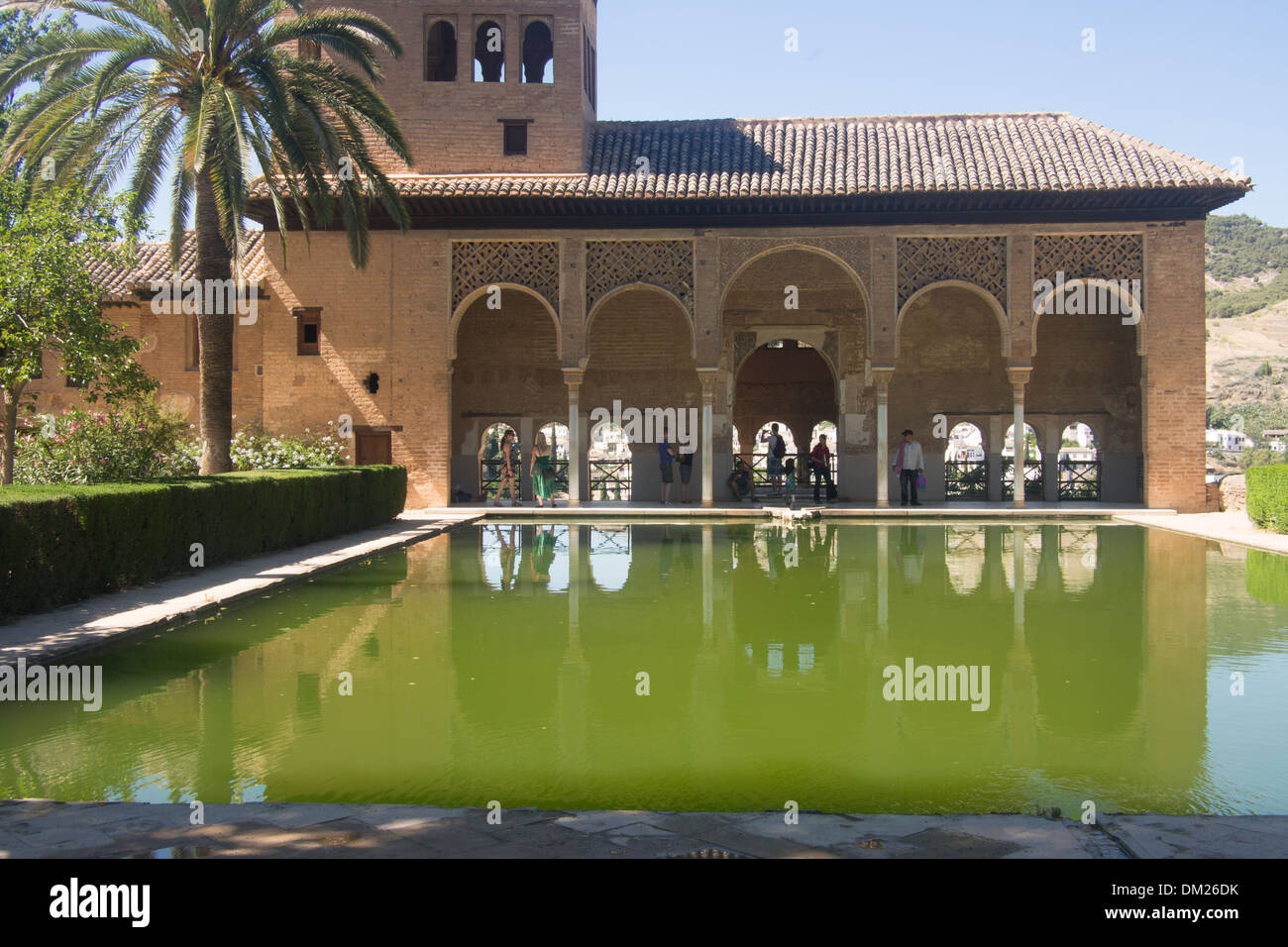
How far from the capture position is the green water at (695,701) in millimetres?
4262

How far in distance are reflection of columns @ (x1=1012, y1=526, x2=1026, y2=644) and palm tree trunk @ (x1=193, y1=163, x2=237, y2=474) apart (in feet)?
31.0

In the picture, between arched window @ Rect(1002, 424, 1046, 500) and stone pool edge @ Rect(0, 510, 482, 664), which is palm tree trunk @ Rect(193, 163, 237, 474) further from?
arched window @ Rect(1002, 424, 1046, 500)

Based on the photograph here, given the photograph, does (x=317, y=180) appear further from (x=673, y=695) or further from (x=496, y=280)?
(x=673, y=695)

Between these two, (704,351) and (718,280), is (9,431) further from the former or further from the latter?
(718,280)

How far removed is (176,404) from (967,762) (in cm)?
2232

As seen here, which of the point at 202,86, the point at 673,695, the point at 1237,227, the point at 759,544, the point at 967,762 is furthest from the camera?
the point at 1237,227

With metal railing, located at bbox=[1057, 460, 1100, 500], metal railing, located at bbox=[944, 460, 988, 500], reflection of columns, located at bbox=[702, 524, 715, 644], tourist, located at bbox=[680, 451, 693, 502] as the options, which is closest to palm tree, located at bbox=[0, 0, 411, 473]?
reflection of columns, located at bbox=[702, 524, 715, 644]

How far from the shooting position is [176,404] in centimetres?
2373

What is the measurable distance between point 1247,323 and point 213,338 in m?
70.5

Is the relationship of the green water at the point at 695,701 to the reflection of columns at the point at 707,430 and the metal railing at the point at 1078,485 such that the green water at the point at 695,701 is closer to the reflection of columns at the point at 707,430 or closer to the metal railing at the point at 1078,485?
the reflection of columns at the point at 707,430

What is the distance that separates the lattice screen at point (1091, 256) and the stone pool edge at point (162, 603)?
12.8 meters

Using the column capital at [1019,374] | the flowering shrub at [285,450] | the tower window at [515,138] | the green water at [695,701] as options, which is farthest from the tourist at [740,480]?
the green water at [695,701]

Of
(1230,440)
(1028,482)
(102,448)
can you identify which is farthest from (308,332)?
(1230,440)
